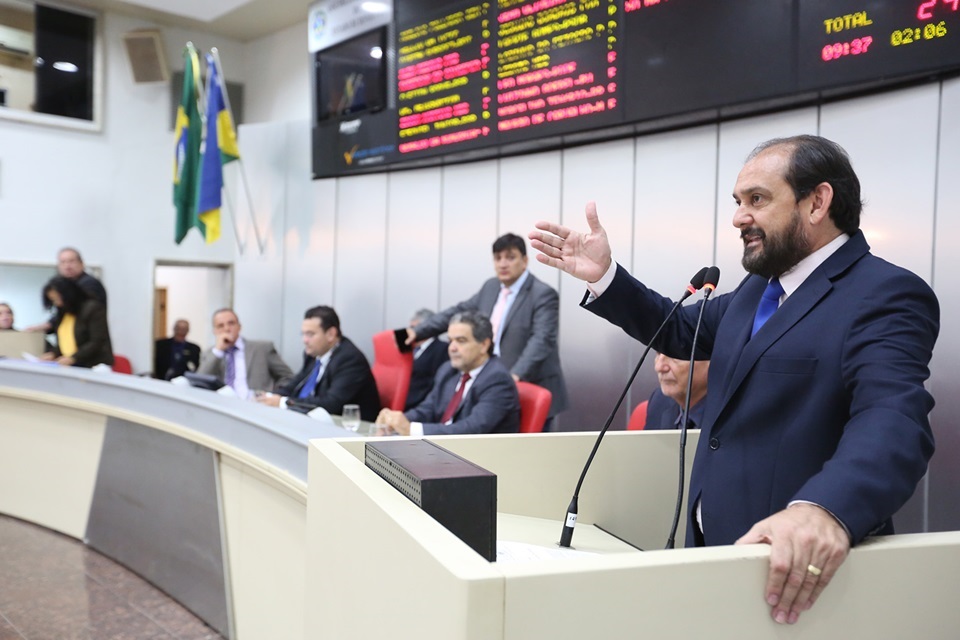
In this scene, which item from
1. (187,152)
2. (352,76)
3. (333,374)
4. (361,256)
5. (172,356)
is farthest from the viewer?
(172,356)

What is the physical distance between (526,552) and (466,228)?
457 cm

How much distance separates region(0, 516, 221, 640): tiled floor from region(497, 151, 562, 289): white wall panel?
2728mm

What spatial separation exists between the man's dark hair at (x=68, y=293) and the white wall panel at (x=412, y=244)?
2.16m

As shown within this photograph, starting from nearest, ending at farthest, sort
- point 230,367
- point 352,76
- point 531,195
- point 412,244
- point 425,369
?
1. point 425,369
2. point 230,367
3. point 531,195
4. point 352,76
5. point 412,244

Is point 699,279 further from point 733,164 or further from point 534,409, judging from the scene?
point 733,164

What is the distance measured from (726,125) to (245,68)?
613 cm

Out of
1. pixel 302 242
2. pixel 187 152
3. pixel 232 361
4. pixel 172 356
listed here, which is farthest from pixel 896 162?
pixel 172 356

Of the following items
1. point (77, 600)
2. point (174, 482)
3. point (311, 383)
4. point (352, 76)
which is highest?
point (352, 76)

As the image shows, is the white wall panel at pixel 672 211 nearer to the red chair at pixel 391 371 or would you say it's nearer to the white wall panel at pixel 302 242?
the red chair at pixel 391 371

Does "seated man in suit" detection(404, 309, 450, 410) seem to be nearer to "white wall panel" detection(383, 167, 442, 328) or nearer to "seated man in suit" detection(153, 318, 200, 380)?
"white wall panel" detection(383, 167, 442, 328)

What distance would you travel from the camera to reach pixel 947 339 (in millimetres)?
3100

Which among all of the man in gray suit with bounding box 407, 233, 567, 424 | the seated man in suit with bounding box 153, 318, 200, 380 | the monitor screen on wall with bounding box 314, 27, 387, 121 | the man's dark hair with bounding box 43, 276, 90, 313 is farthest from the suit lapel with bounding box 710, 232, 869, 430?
the seated man in suit with bounding box 153, 318, 200, 380

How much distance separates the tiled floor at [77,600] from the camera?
2826 mm

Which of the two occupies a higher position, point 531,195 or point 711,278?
point 531,195
